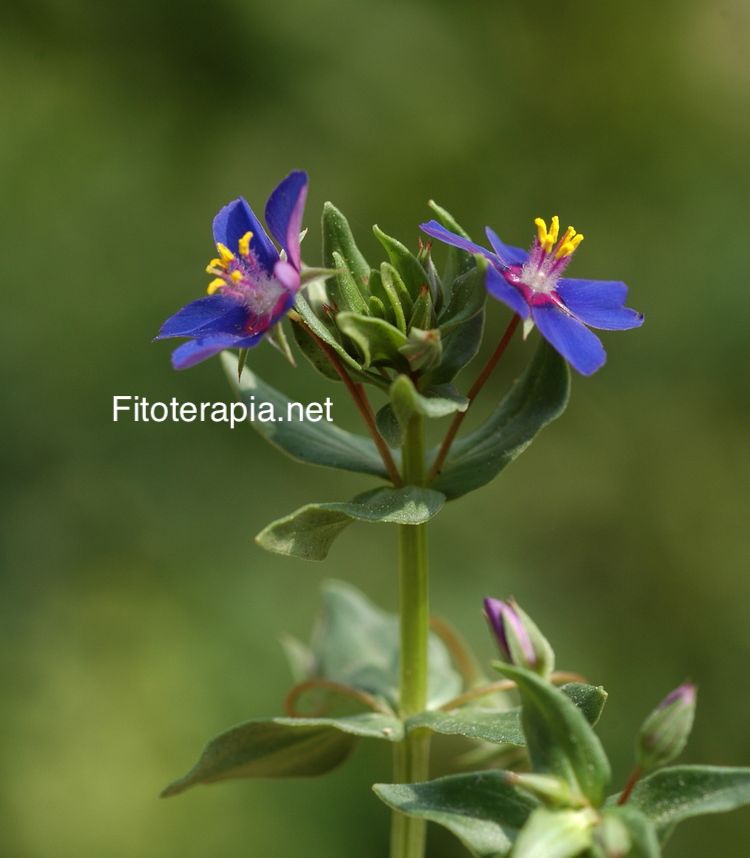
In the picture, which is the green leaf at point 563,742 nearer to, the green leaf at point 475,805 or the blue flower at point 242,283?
the green leaf at point 475,805

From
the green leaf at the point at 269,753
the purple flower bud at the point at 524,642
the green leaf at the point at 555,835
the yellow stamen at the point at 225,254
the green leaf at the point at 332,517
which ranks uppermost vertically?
the yellow stamen at the point at 225,254

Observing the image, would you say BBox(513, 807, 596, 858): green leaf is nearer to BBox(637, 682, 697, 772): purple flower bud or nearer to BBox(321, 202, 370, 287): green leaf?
BBox(637, 682, 697, 772): purple flower bud

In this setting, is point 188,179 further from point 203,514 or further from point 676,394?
point 676,394

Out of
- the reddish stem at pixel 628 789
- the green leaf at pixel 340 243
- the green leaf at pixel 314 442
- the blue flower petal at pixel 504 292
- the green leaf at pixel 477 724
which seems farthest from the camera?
the green leaf at pixel 314 442

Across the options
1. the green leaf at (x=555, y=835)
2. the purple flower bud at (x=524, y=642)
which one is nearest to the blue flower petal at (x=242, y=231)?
the purple flower bud at (x=524, y=642)

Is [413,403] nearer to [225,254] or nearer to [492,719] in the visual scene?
[225,254]

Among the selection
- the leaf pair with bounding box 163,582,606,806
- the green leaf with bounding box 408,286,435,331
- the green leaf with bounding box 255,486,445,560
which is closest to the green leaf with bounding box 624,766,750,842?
the leaf pair with bounding box 163,582,606,806

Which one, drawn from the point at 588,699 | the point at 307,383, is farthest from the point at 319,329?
the point at 307,383
